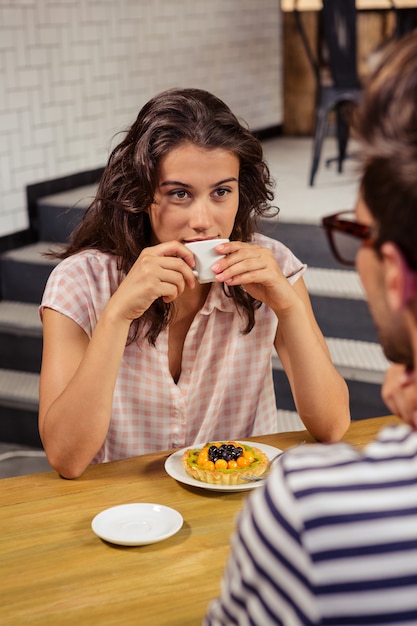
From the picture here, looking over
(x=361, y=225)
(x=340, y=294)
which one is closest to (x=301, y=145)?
(x=340, y=294)

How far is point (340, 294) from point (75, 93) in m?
1.94

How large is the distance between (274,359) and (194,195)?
2.06m

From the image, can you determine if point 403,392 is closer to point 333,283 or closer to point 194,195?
point 194,195

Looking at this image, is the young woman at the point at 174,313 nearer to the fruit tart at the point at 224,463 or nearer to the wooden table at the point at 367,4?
the fruit tart at the point at 224,463

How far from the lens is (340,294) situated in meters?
3.85

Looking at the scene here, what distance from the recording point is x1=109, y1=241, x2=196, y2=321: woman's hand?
1626 millimetres

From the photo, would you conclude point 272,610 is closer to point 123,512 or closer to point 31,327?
point 123,512

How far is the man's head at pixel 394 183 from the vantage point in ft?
2.29

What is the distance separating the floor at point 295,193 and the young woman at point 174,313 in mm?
1290

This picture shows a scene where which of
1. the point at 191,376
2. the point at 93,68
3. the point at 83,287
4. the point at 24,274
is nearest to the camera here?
the point at 83,287

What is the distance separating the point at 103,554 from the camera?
4.31 feet

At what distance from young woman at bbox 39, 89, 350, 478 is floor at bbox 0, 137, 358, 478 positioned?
50.8 inches

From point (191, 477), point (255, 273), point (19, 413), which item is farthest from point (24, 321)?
point (191, 477)

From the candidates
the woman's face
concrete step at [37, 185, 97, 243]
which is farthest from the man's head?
concrete step at [37, 185, 97, 243]
